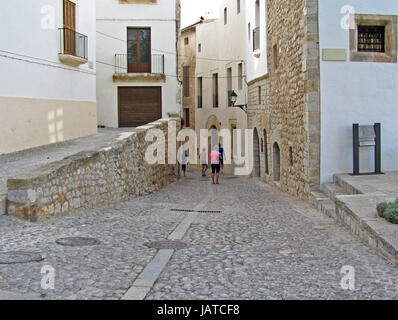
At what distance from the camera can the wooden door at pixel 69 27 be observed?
14.9 metres

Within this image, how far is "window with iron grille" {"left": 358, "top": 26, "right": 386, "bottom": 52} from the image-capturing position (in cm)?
1165

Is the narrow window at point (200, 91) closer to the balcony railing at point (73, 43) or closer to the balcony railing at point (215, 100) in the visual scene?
the balcony railing at point (215, 100)

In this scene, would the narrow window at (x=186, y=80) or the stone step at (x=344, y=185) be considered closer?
the stone step at (x=344, y=185)

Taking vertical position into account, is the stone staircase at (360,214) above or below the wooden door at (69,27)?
below

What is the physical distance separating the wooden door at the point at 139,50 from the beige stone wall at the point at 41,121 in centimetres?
455

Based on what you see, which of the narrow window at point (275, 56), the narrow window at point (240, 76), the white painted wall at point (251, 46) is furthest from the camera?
the narrow window at point (240, 76)

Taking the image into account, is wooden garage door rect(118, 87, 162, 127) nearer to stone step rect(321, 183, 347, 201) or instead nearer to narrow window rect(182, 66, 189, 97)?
stone step rect(321, 183, 347, 201)

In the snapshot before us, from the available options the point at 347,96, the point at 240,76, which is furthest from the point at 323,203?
the point at 240,76

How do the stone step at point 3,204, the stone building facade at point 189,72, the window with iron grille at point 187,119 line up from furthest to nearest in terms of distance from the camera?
the window with iron grille at point 187,119 → the stone building facade at point 189,72 → the stone step at point 3,204

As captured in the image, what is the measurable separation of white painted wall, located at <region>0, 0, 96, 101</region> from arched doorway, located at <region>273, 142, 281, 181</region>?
20.4 feet

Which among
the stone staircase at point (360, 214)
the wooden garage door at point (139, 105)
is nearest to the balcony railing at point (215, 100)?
the wooden garage door at point (139, 105)

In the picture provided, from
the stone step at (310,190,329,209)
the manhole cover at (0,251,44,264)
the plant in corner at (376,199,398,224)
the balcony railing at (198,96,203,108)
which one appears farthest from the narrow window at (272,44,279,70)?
the balcony railing at (198,96,203,108)

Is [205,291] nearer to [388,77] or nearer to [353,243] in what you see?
[353,243]

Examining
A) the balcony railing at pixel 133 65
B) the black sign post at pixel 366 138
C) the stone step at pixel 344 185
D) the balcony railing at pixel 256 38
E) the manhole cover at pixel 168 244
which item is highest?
the balcony railing at pixel 256 38
